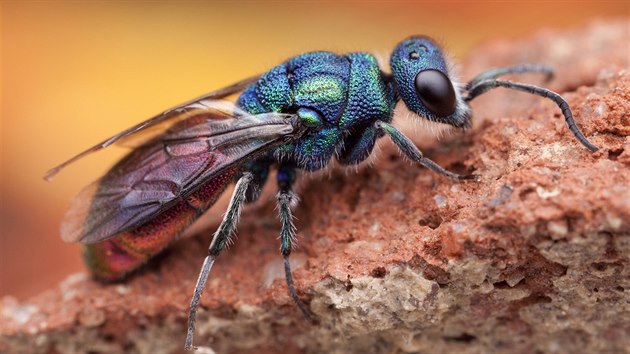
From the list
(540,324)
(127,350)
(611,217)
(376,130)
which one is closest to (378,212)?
(376,130)

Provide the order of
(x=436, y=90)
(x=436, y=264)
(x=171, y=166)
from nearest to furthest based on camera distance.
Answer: (x=436, y=264)
(x=436, y=90)
(x=171, y=166)

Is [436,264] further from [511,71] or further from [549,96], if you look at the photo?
[511,71]

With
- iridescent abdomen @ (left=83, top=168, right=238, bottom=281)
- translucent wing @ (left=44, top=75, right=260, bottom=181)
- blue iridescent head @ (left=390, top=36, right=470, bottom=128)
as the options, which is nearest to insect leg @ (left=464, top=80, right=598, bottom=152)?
blue iridescent head @ (left=390, top=36, right=470, bottom=128)

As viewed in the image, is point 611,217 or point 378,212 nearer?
point 611,217

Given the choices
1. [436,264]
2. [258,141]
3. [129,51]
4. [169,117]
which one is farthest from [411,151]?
[129,51]

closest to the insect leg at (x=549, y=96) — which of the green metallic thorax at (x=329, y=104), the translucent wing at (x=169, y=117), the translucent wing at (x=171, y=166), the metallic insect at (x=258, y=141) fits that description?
the metallic insect at (x=258, y=141)

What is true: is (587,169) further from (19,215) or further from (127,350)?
(19,215)

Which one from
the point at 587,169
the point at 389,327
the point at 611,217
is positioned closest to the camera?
the point at 611,217
